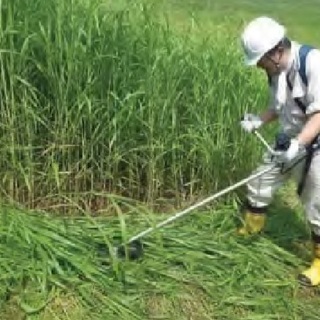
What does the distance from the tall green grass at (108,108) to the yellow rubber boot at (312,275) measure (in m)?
0.82

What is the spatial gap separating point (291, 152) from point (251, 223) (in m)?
0.87

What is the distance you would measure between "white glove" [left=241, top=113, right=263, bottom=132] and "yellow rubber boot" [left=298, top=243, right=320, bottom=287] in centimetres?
71

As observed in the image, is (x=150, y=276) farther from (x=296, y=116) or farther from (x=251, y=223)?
(x=296, y=116)

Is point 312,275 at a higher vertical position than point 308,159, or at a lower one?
lower

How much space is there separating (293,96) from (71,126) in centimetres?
117

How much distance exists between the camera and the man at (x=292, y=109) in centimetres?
381

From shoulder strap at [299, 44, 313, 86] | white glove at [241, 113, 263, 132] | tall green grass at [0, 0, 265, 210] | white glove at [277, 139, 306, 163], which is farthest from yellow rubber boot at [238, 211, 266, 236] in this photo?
shoulder strap at [299, 44, 313, 86]

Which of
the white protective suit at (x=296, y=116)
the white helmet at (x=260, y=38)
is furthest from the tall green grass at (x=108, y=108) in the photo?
the white helmet at (x=260, y=38)

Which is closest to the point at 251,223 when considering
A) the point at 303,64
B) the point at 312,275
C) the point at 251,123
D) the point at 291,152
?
the point at 312,275

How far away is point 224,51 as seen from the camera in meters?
5.04

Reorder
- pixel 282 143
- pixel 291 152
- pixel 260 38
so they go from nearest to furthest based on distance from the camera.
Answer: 1. pixel 291 152
2. pixel 260 38
3. pixel 282 143

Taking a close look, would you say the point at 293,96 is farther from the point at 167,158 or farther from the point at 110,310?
the point at 110,310

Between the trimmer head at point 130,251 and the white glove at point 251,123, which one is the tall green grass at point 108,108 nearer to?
the white glove at point 251,123

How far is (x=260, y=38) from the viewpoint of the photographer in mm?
3812
